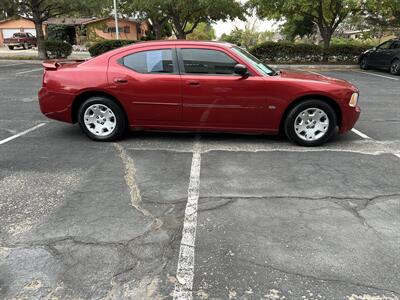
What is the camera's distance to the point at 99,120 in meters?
6.06

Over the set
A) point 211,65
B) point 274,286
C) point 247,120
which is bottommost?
point 274,286

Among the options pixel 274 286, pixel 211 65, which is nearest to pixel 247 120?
pixel 211 65

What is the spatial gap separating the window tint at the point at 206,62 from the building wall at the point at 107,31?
4675cm

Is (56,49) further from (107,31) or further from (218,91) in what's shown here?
(107,31)

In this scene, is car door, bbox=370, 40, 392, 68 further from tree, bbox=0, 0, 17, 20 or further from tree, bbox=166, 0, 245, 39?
tree, bbox=0, 0, 17, 20

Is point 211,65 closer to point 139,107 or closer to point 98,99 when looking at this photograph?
point 139,107

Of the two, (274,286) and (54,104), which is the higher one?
(54,104)

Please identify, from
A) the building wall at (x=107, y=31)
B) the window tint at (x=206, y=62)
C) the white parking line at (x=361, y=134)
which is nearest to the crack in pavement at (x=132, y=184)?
the window tint at (x=206, y=62)

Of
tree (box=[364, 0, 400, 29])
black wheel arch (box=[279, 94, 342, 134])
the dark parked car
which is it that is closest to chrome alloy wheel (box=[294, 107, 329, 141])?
black wheel arch (box=[279, 94, 342, 134])

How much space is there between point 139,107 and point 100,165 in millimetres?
1260

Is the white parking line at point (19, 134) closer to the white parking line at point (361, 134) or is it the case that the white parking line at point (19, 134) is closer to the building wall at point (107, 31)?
the white parking line at point (361, 134)

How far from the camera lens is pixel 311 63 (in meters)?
21.2

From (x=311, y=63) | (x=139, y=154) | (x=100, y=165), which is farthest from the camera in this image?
(x=311, y=63)

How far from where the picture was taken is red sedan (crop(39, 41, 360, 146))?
5.68m
